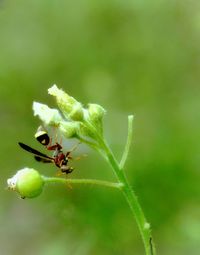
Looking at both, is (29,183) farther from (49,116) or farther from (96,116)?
(96,116)

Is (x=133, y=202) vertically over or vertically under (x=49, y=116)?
under

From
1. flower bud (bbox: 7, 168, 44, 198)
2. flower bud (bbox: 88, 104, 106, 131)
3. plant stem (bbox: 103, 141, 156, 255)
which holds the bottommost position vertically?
plant stem (bbox: 103, 141, 156, 255)

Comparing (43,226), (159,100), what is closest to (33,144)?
(43,226)

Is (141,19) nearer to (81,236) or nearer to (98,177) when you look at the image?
(98,177)

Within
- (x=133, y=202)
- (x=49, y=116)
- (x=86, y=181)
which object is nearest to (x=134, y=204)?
(x=133, y=202)

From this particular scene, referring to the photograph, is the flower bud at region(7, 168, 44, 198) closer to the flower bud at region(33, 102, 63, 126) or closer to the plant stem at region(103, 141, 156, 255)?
the flower bud at region(33, 102, 63, 126)

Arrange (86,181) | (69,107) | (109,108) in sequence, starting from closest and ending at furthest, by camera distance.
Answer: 1. (86,181)
2. (69,107)
3. (109,108)

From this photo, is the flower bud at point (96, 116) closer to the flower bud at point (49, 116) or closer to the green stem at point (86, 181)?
the flower bud at point (49, 116)

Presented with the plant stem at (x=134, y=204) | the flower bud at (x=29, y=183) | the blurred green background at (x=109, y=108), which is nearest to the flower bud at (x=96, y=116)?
the plant stem at (x=134, y=204)

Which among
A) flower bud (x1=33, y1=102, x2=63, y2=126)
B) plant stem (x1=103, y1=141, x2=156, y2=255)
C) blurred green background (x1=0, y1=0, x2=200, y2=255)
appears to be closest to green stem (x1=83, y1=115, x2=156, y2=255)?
plant stem (x1=103, y1=141, x2=156, y2=255)
